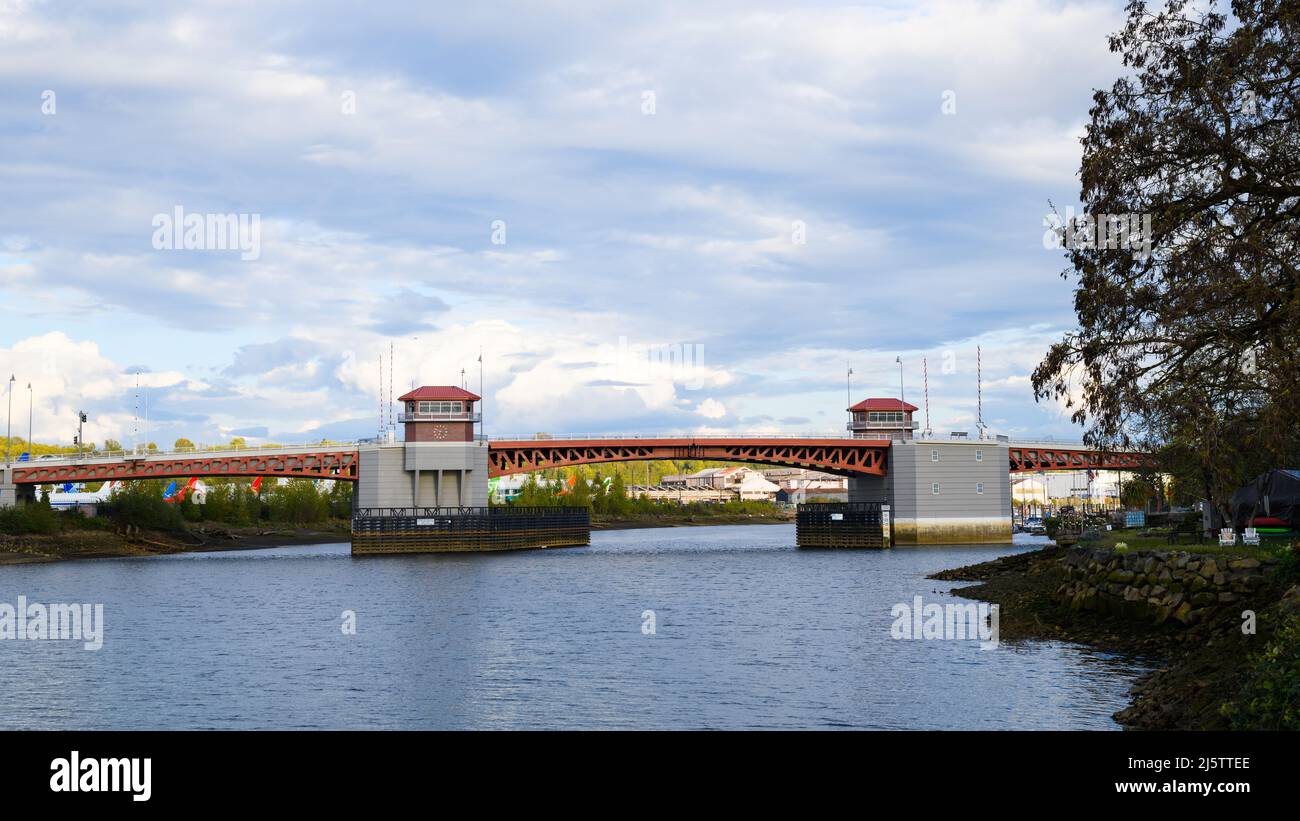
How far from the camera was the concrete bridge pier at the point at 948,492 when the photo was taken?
12744 cm

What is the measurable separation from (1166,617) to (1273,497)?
9735 millimetres

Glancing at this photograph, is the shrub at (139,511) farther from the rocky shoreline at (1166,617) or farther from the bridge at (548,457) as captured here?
the rocky shoreline at (1166,617)

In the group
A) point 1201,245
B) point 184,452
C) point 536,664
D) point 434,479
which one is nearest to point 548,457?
point 434,479

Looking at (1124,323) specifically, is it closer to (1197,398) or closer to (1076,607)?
(1197,398)

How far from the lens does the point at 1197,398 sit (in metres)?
21.7

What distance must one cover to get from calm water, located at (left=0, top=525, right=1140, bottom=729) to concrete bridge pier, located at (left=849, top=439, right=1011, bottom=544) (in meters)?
56.8

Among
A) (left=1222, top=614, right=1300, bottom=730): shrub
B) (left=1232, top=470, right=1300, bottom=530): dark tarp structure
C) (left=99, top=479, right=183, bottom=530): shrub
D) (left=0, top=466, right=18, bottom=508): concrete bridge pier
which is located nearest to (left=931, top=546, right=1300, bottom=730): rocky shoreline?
(left=1222, top=614, right=1300, bottom=730): shrub

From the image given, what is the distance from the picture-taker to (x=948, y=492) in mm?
128000

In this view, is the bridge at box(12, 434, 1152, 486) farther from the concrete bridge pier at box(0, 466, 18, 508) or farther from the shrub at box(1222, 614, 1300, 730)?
the shrub at box(1222, 614, 1300, 730)

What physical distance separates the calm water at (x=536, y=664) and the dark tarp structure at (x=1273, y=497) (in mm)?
10667

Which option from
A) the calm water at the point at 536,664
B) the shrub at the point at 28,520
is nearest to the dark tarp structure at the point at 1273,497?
the calm water at the point at 536,664

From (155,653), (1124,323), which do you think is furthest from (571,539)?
(1124,323)

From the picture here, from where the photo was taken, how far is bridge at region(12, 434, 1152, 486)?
114 metres

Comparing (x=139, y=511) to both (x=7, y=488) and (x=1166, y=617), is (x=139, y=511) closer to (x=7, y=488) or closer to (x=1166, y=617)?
(x=7, y=488)
